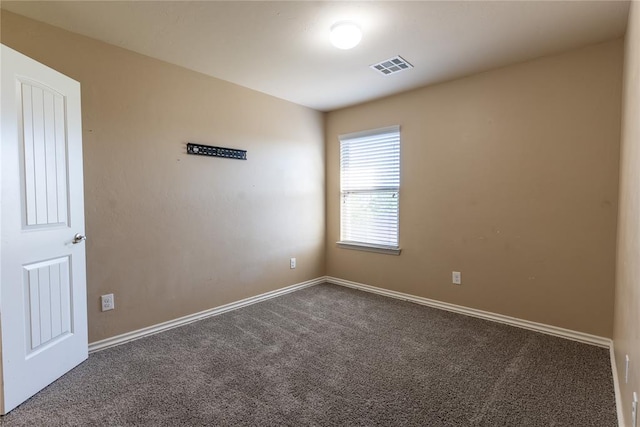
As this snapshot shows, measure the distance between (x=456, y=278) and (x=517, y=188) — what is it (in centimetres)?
107

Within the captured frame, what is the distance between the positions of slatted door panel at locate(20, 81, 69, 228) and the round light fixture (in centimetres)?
193

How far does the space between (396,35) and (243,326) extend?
2.79 m

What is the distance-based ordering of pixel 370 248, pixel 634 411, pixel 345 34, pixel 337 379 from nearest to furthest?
pixel 634 411
pixel 337 379
pixel 345 34
pixel 370 248

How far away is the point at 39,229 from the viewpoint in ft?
6.39

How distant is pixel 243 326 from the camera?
2918mm

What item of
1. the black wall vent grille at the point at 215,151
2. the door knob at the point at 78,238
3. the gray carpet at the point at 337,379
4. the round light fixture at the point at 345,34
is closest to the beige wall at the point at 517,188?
the gray carpet at the point at 337,379

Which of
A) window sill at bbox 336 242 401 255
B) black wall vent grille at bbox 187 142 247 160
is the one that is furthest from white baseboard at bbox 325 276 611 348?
black wall vent grille at bbox 187 142 247 160

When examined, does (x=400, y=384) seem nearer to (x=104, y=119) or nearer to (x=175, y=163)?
(x=175, y=163)

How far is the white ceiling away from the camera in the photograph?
6.66 feet

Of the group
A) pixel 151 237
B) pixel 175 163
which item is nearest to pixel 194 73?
pixel 175 163

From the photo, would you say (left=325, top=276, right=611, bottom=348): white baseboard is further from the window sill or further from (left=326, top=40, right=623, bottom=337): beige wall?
the window sill

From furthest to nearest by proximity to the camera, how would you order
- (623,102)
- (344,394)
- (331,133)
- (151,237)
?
(331,133)
(151,237)
(623,102)
(344,394)

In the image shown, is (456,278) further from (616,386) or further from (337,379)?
(337,379)

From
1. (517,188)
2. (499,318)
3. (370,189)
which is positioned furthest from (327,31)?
(499,318)
